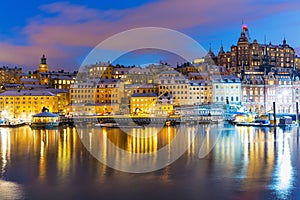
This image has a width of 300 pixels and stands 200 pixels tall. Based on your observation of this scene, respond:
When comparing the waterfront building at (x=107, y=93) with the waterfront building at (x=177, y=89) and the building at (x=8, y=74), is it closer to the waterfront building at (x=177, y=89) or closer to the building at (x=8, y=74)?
the waterfront building at (x=177, y=89)

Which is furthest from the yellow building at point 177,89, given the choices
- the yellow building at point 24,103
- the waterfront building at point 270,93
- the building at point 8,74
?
the building at point 8,74

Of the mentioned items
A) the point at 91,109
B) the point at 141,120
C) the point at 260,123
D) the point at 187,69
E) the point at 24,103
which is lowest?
the point at 260,123

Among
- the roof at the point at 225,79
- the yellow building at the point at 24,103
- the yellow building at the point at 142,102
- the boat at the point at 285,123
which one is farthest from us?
the roof at the point at 225,79

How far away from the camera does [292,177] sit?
11.2 m

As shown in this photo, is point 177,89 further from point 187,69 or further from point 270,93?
point 187,69

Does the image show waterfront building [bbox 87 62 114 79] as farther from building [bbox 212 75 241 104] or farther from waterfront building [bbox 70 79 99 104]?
building [bbox 212 75 241 104]

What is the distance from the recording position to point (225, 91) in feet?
153

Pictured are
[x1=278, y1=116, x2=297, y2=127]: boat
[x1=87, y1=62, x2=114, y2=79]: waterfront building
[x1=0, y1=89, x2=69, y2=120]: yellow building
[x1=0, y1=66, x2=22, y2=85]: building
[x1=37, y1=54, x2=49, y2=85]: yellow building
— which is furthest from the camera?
[x1=0, y1=66, x2=22, y2=85]: building

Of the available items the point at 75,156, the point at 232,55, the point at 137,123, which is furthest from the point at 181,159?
the point at 232,55

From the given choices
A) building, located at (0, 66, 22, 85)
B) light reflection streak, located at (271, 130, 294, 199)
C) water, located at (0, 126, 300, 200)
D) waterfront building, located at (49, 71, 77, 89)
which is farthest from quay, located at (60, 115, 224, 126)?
building, located at (0, 66, 22, 85)

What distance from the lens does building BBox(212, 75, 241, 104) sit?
46.5m

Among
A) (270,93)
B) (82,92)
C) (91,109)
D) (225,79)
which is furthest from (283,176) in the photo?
(270,93)

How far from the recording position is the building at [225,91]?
152ft

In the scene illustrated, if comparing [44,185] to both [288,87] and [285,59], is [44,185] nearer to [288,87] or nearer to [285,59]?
[288,87]
